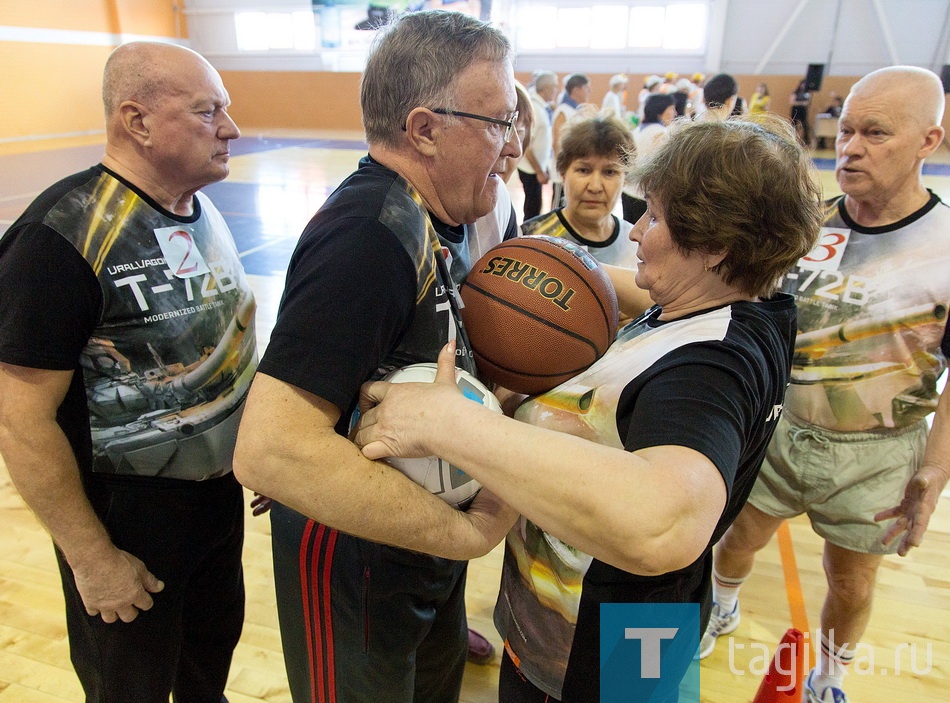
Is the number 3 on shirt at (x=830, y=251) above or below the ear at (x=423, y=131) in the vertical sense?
below

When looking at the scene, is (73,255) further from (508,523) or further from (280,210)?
(280,210)

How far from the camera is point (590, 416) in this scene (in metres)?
1.28

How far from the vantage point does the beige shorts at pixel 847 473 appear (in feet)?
7.23

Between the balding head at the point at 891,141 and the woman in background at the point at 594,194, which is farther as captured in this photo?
the woman in background at the point at 594,194

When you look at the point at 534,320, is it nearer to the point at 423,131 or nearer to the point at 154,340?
the point at 423,131

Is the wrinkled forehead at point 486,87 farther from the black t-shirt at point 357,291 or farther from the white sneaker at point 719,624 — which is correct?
the white sneaker at point 719,624

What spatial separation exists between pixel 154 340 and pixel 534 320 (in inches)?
40.3

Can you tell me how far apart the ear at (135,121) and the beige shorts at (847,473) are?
2265 mm

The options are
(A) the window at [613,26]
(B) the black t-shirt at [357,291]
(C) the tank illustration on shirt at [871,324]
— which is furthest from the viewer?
(A) the window at [613,26]

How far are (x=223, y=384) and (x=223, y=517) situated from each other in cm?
42

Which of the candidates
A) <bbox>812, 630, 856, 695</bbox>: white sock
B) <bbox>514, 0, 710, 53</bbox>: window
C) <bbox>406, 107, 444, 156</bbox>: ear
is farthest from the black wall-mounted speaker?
<bbox>406, 107, 444, 156</bbox>: ear

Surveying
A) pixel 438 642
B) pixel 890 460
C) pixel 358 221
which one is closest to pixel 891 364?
pixel 890 460

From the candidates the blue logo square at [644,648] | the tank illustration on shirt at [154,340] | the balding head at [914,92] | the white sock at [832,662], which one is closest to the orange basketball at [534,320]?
the blue logo square at [644,648]

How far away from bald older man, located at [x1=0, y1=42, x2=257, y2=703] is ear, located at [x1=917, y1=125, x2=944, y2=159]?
2.30 m
